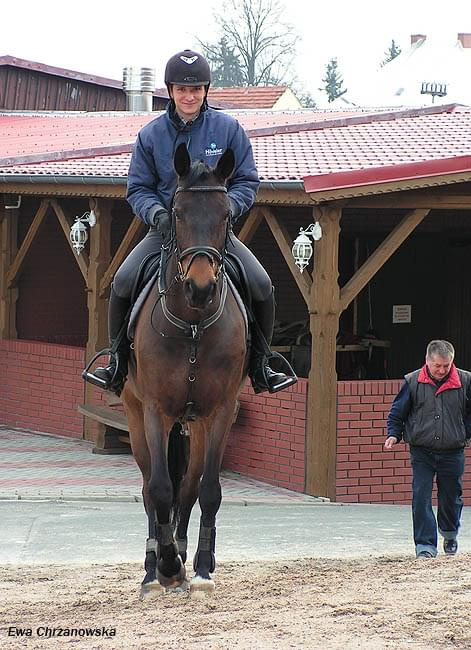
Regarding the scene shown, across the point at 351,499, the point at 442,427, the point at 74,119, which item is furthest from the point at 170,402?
the point at 74,119

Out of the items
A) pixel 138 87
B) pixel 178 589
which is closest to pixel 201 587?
pixel 178 589

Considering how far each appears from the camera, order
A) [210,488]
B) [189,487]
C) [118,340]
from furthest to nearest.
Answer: [189,487] → [118,340] → [210,488]

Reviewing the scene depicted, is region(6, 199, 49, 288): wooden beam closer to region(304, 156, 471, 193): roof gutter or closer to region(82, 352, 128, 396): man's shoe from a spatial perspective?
region(304, 156, 471, 193): roof gutter

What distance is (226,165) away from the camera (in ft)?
23.8

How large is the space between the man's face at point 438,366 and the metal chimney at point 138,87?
18864mm

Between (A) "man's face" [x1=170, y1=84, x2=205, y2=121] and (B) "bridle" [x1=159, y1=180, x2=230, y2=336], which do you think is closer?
(B) "bridle" [x1=159, y1=180, x2=230, y2=336]

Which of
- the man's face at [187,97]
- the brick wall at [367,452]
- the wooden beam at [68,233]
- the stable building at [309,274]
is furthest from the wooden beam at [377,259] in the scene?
the man's face at [187,97]

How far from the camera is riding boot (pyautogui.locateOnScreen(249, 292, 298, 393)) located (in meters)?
8.21

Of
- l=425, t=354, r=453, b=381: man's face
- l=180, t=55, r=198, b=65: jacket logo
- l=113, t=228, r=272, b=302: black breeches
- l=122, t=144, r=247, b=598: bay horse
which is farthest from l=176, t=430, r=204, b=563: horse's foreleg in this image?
l=425, t=354, r=453, b=381: man's face

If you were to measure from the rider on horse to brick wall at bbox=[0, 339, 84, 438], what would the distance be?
8727 mm

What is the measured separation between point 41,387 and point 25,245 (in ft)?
6.20

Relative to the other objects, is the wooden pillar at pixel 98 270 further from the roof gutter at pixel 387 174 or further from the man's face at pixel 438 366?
the man's face at pixel 438 366

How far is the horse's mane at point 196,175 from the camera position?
7125 millimetres

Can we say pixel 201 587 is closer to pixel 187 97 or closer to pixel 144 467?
pixel 144 467
